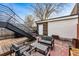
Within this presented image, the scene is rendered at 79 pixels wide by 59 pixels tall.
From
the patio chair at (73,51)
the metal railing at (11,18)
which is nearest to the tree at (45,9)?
the metal railing at (11,18)

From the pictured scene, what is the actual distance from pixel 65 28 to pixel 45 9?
1.26ft

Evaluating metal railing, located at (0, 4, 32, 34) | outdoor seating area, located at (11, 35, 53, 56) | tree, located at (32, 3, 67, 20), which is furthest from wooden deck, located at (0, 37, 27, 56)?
tree, located at (32, 3, 67, 20)

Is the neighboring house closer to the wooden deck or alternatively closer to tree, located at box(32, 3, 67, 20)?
tree, located at box(32, 3, 67, 20)

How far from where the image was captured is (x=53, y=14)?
178 cm

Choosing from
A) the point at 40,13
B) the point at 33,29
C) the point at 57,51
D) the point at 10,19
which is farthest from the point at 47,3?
the point at 57,51

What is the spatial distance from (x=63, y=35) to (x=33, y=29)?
43 cm

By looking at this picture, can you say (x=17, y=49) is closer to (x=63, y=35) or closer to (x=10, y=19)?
(x=10, y=19)

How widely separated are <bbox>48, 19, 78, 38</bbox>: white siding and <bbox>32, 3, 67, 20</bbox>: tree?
0.16 metres

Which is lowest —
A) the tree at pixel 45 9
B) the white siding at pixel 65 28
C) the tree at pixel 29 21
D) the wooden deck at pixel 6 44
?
the wooden deck at pixel 6 44

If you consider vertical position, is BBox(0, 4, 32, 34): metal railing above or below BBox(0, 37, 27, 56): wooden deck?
above

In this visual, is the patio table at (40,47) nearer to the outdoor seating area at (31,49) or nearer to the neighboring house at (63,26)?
the outdoor seating area at (31,49)

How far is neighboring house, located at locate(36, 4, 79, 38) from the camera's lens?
173 cm

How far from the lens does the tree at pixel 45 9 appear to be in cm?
175

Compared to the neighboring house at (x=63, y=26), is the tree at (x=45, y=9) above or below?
above
